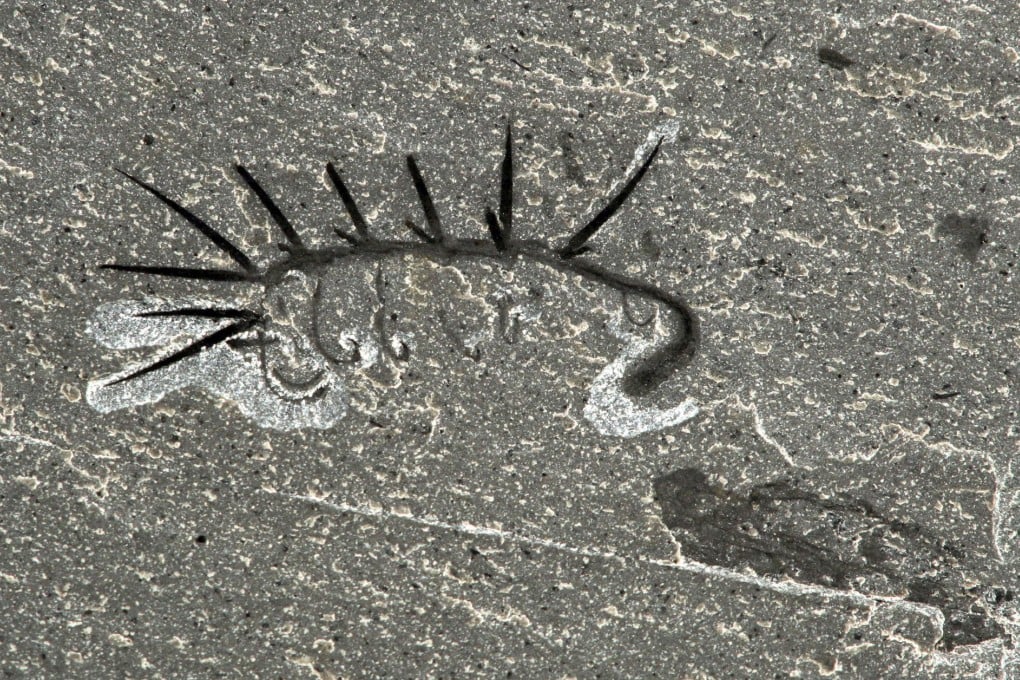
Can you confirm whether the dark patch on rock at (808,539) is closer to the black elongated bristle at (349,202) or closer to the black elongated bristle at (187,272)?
the black elongated bristle at (349,202)

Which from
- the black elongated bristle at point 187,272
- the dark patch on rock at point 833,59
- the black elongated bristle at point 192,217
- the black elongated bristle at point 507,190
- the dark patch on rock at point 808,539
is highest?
the dark patch on rock at point 833,59

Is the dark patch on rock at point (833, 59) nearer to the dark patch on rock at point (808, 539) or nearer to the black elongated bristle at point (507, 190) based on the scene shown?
the black elongated bristle at point (507, 190)

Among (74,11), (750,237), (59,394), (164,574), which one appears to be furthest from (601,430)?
(74,11)

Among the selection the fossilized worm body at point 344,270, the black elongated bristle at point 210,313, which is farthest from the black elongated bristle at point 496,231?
the black elongated bristle at point 210,313

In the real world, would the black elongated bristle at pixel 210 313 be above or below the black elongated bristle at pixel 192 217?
below

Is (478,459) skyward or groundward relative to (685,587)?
skyward

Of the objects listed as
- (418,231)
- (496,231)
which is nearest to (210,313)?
(418,231)

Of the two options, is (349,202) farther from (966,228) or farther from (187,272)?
(966,228)

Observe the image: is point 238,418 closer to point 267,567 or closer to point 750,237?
point 267,567
